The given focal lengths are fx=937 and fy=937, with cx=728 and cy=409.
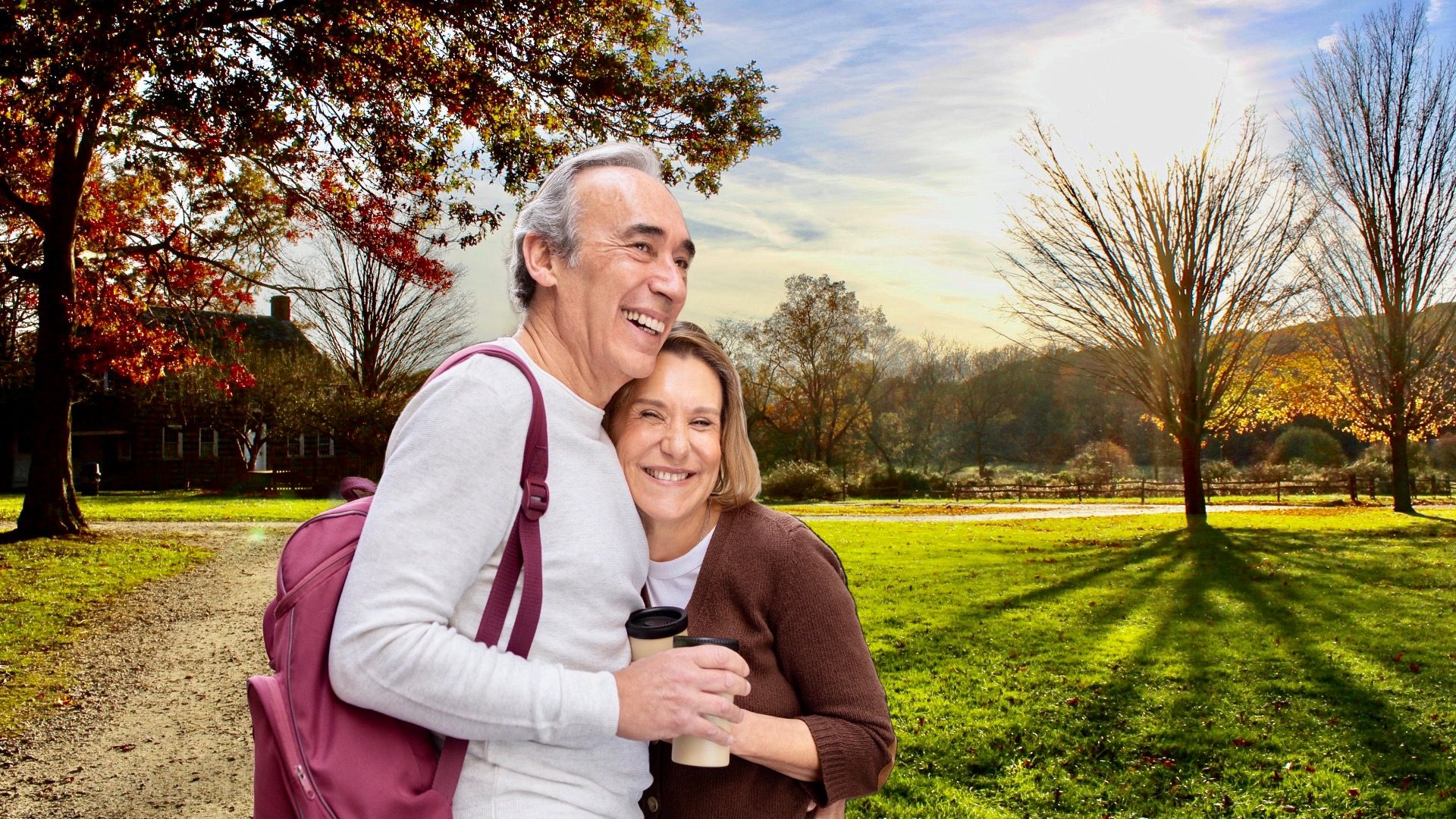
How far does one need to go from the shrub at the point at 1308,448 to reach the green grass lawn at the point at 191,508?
44.2m

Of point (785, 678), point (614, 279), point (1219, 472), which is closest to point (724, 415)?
point (614, 279)

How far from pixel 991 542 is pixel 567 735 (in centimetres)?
1842

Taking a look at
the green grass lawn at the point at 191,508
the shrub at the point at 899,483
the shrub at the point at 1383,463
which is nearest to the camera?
the green grass lawn at the point at 191,508

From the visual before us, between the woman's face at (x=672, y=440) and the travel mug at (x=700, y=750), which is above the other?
the woman's face at (x=672, y=440)

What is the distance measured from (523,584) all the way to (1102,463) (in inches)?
2024

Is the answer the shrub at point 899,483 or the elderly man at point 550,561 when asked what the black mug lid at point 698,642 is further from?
the shrub at point 899,483

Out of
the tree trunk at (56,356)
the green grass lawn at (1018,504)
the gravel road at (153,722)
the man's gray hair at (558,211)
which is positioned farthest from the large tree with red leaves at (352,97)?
the green grass lawn at (1018,504)

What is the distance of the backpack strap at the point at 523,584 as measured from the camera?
171cm

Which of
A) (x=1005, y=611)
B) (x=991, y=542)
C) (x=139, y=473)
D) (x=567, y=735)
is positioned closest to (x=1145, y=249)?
(x=991, y=542)

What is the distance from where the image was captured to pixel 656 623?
188 cm

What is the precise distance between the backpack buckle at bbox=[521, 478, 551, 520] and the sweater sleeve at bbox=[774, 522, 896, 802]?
0.72 meters

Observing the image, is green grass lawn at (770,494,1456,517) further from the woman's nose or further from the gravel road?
the woman's nose

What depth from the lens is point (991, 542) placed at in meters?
19.1

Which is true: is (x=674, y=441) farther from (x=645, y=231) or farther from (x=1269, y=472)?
(x=1269, y=472)
